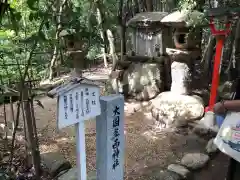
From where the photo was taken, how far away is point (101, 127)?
2.09 m

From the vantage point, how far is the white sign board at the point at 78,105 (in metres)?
1.76

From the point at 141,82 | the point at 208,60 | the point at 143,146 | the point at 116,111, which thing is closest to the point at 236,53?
the point at 208,60

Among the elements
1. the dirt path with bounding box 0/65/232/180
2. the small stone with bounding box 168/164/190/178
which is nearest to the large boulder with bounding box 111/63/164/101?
the dirt path with bounding box 0/65/232/180

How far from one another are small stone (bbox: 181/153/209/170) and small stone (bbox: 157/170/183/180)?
0.50m

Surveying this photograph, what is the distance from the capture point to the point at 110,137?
2.11 meters

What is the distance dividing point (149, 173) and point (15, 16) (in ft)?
8.49

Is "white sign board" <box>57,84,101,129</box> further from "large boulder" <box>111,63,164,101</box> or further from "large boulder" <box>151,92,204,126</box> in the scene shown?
"large boulder" <box>111,63,164,101</box>

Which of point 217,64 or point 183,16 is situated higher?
point 183,16

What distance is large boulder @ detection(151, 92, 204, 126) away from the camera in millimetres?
5273

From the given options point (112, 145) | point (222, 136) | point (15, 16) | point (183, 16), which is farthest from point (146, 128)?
point (15, 16)

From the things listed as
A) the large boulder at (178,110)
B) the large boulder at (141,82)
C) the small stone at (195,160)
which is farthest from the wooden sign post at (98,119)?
the large boulder at (141,82)

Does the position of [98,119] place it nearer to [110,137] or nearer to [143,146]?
[110,137]

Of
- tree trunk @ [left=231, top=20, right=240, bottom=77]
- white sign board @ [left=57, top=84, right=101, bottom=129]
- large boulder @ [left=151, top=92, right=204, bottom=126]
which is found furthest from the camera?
tree trunk @ [left=231, top=20, right=240, bottom=77]

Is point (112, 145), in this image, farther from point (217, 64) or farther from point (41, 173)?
point (217, 64)
